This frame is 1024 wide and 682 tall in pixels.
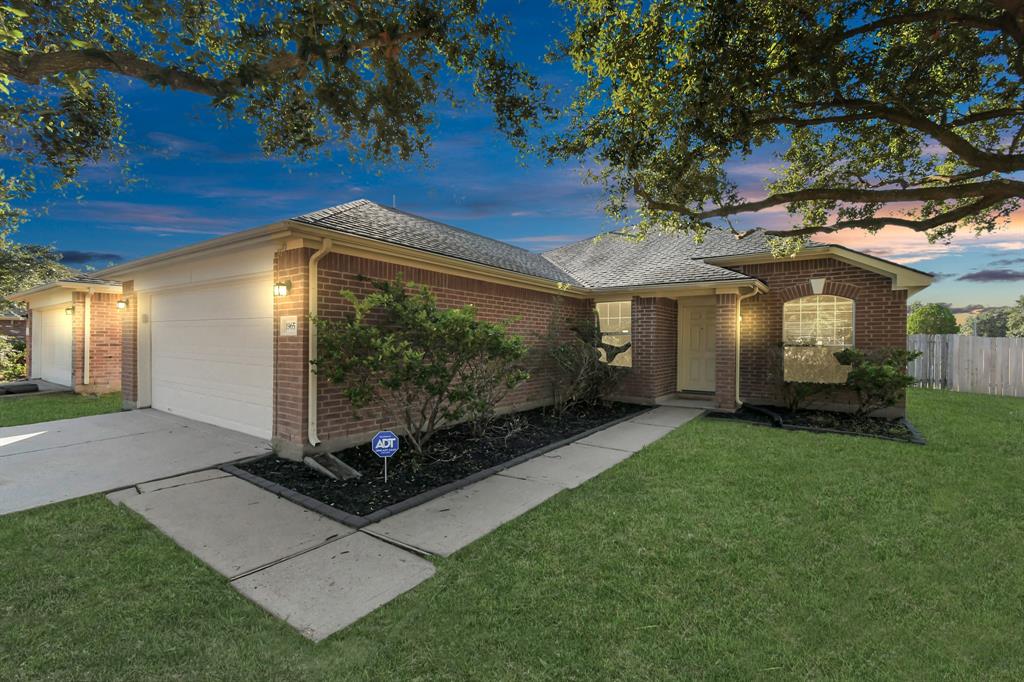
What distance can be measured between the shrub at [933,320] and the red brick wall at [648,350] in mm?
18715

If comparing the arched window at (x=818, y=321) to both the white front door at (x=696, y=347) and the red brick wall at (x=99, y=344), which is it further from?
the red brick wall at (x=99, y=344)

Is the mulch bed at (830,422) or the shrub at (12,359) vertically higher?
the shrub at (12,359)

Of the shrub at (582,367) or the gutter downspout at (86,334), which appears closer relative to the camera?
the shrub at (582,367)

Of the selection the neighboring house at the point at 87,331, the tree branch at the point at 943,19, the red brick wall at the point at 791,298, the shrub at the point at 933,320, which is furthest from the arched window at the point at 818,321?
A: the shrub at the point at 933,320

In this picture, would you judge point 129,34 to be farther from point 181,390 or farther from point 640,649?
point 640,649

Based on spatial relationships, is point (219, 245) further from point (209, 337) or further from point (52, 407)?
point (52, 407)

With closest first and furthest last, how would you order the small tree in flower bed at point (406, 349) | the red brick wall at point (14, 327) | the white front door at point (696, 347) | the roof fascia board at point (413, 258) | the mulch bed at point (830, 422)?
the small tree in flower bed at point (406, 349), the roof fascia board at point (413, 258), the mulch bed at point (830, 422), the white front door at point (696, 347), the red brick wall at point (14, 327)

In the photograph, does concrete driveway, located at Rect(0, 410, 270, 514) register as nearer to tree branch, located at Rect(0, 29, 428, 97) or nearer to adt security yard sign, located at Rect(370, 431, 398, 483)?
adt security yard sign, located at Rect(370, 431, 398, 483)

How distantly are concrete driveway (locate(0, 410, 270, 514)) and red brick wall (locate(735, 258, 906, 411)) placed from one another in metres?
10.1

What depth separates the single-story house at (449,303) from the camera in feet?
18.7

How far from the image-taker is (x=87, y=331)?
1172 cm

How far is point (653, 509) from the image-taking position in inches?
167

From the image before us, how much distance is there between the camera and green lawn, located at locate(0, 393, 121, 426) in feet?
27.3

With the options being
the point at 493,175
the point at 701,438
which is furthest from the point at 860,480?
the point at 493,175
